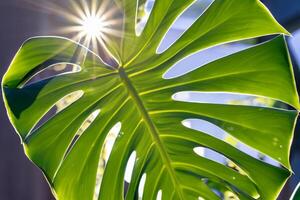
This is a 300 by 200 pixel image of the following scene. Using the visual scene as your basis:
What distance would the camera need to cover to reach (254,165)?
97 cm

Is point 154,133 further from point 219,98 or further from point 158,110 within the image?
point 219,98

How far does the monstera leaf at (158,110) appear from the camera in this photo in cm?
88

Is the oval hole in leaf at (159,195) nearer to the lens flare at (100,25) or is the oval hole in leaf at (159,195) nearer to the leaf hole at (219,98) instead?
the leaf hole at (219,98)

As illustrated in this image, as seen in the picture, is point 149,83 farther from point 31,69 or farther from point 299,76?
point 299,76

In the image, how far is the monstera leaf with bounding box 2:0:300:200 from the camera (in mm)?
877

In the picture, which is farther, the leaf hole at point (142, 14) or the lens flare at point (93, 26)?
the lens flare at point (93, 26)

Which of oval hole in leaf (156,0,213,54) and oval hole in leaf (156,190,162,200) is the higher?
oval hole in leaf (156,0,213,54)

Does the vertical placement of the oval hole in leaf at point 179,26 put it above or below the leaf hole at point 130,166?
above

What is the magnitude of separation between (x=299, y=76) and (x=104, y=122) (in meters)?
1.52

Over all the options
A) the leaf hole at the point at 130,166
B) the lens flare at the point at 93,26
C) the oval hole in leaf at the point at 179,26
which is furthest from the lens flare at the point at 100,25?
the leaf hole at the point at 130,166

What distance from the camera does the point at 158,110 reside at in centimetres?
102

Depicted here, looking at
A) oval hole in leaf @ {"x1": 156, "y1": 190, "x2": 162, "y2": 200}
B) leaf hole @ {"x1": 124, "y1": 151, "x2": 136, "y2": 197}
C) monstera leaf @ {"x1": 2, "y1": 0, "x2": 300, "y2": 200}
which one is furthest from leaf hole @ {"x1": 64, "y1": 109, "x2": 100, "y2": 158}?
oval hole in leaf @ {"x1": 156, "y1": 190, "x2": 162, "y2": 200}

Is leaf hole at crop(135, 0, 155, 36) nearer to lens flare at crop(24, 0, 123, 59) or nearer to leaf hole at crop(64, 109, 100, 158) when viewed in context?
lens flare at crop(24, 0, 123, 59)

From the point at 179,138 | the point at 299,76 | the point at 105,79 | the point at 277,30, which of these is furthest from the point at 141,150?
the point at 299,76
